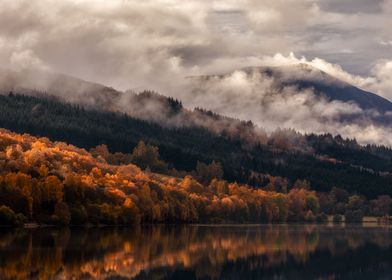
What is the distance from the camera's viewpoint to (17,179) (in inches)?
6914

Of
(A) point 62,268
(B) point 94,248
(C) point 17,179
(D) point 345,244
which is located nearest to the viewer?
(A) point 62,268

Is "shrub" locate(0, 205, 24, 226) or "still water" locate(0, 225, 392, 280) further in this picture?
"shrub" locate(0, 205, 24, 226)

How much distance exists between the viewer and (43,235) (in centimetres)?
13612

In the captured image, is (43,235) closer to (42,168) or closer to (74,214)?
(74,214)

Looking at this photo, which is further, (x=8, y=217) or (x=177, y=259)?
(x=8, y=217)

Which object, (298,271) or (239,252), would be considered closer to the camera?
(298,271)

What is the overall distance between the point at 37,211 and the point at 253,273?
306 ft

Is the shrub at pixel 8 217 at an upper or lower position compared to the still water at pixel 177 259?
upper

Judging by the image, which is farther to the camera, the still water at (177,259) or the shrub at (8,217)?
the shrub at (8,217)

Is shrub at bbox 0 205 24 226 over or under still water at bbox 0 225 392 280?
over

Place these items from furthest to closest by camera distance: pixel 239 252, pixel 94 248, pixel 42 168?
pixel 42 168
pixel 239 252
pixel 94 248

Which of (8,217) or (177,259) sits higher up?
(8,217)

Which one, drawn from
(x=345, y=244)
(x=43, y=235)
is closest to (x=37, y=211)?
(x=43, y=235)

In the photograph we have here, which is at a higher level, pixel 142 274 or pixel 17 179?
pixel 17 179
